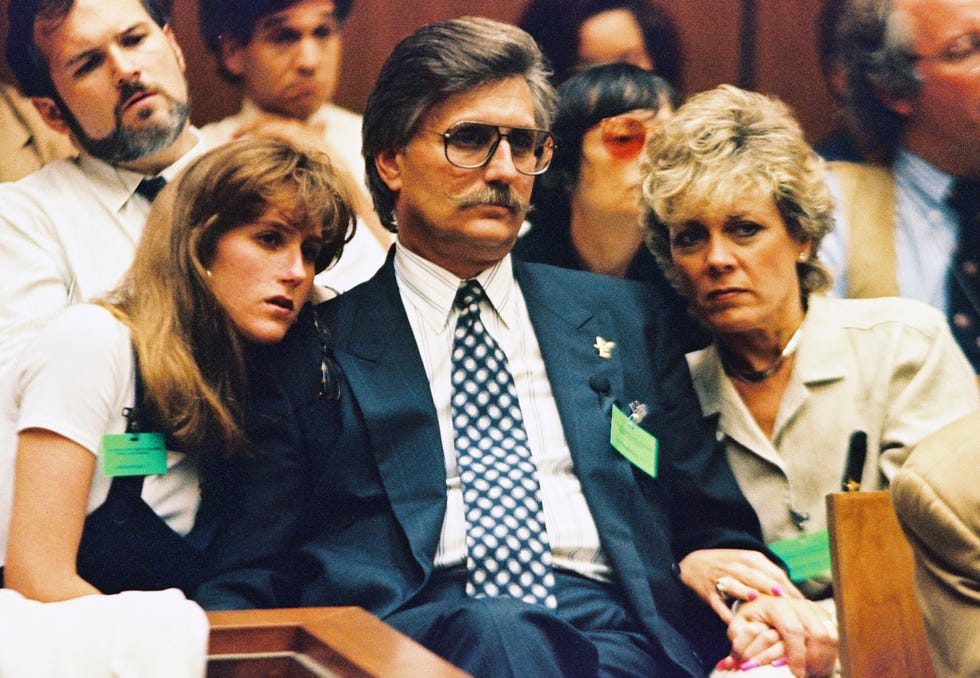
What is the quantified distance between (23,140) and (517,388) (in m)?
1.36

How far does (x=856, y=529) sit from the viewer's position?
8.29 ft

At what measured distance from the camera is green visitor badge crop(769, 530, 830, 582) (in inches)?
123

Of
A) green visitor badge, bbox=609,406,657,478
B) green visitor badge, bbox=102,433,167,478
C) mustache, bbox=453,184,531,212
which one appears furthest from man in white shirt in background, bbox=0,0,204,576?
green visitor badge, bbox=609,406,657,478

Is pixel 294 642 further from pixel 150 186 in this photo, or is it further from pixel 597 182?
pixel 597 182

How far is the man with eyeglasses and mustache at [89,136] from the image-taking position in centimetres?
316

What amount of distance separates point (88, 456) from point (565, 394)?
106 cm

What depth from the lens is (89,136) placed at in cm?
324

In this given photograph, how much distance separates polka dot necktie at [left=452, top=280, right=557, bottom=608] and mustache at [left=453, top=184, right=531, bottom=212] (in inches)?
7.7

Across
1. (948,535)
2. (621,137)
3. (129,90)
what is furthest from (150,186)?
(948,535)

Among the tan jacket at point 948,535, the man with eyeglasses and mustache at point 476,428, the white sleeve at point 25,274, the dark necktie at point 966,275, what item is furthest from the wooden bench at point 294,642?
the dark necktie at point 966,275

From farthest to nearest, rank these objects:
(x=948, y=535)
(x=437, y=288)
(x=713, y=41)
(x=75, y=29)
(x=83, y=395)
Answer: (x=713, y=41), (x=75, y=29), (x=437, y=288), (x=83, y=395), (x=948, y=535)

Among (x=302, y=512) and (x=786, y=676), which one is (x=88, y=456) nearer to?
(x=302, y=512)

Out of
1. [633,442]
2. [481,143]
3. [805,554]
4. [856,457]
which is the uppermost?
[481,143]

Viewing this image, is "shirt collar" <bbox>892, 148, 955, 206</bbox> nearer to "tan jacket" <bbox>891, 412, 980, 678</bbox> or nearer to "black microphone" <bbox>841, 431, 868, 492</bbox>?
"black microphone" <bbox>841, 431, 868, 492</bbox>
